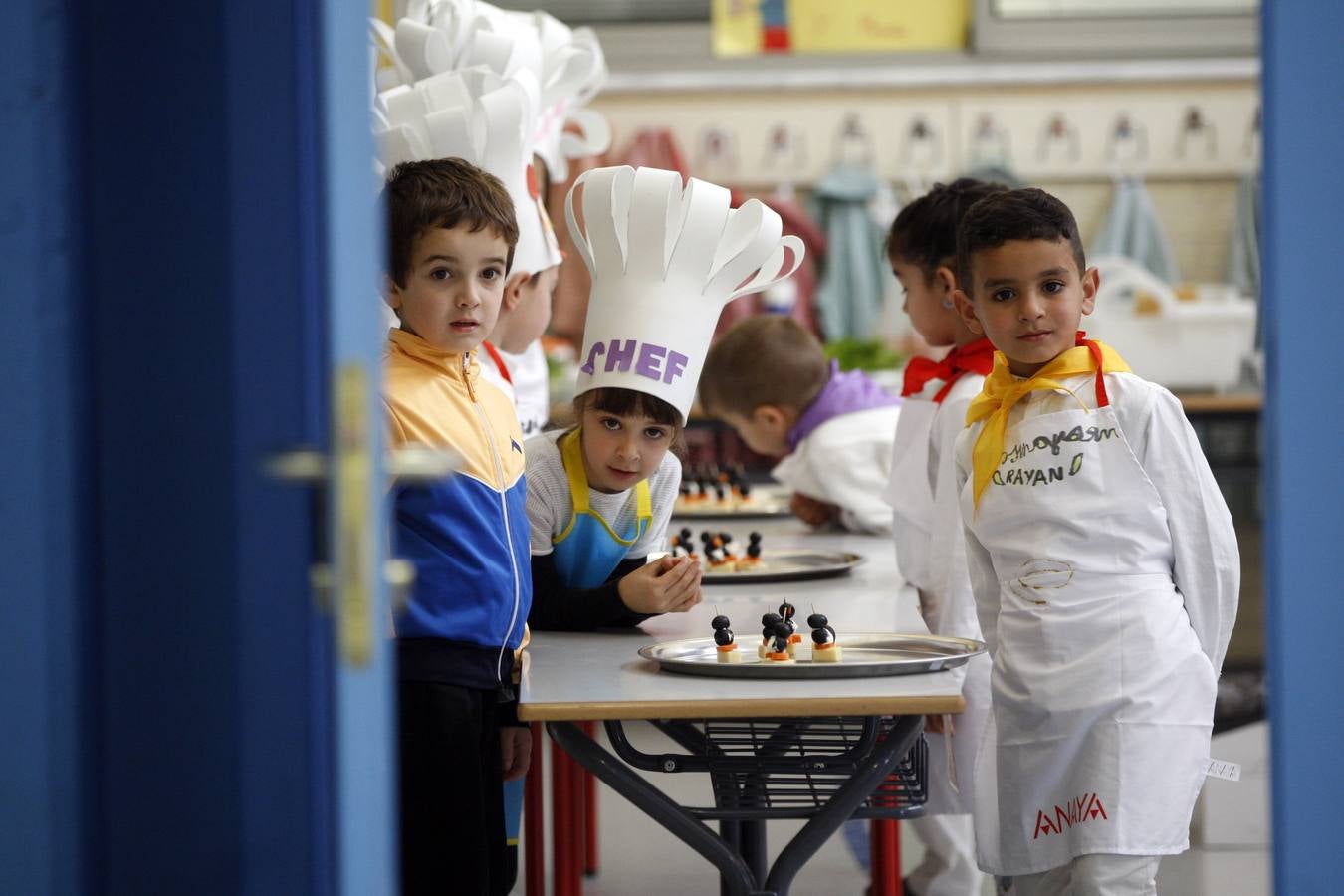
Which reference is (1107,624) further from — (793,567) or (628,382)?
(793,567)

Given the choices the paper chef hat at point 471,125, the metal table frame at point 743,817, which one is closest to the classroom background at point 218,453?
the metal table frame at point 743,817

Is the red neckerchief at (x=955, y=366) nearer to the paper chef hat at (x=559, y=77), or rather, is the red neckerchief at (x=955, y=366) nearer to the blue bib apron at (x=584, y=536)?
the blue bib apron at (x=584, y=536)

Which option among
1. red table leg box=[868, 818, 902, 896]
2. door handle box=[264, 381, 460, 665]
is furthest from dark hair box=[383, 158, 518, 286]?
red table leg box=[868, 818, 902, 896]

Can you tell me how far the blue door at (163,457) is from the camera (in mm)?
1468

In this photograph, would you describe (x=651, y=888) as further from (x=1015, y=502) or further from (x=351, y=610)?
(x=351, y=610)

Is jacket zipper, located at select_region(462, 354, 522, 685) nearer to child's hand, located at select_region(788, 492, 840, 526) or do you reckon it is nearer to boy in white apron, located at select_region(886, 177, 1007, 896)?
boy in white apron, located at select_region(886, 177, 1007, 896)

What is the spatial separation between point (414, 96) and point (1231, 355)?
151 inches

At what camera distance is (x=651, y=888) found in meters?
3.65

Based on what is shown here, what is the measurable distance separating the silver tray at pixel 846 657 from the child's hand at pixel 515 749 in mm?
230

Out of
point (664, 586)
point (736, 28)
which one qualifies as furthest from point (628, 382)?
point (736, 28)

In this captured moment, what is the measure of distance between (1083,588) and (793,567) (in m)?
0.90

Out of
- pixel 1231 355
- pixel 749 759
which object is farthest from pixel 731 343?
pixel 1231 355

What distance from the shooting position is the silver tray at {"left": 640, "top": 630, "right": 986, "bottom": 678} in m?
1.83

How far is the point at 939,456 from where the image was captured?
265cm
